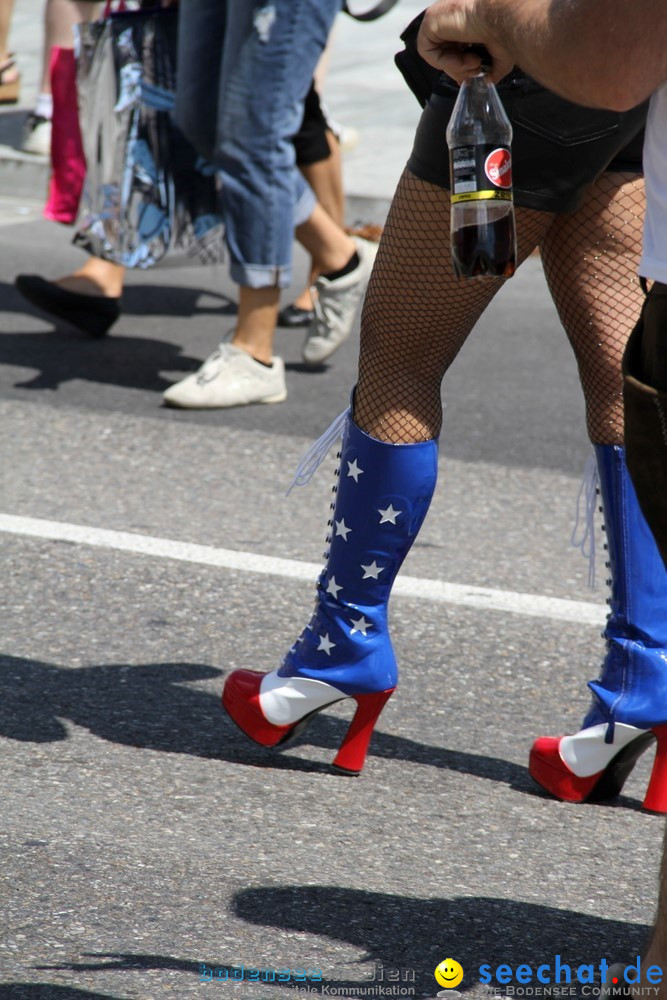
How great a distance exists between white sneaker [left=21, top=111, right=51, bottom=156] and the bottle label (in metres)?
7.49

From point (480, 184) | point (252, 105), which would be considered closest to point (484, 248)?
point (480, 184)

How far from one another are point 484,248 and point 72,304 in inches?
148

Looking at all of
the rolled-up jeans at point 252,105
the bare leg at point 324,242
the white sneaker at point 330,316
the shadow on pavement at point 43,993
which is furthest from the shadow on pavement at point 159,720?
the bare leg at point 324,242

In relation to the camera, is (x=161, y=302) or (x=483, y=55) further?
(x=161, y=302)

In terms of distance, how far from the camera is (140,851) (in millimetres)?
2250

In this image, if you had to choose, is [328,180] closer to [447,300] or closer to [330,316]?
[330,316]

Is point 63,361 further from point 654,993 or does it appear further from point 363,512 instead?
point 654,993

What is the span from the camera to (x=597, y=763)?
8.29 ft

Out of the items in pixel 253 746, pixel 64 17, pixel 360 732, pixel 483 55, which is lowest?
pixel 253 746

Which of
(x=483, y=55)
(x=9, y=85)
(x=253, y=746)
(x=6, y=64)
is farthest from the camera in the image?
(x=9, y=85)

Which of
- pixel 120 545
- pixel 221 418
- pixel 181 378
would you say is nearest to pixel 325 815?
pixel 120 545

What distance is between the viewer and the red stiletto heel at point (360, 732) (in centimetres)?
255

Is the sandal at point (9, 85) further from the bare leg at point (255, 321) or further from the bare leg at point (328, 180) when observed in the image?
the bare leg at point (255, 321)

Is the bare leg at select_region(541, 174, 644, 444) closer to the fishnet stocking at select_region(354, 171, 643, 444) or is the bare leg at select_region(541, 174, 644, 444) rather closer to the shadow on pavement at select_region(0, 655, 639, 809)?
the fishnet stocking at select_region(354, 171, 643, 444)
